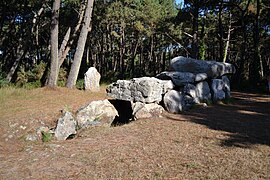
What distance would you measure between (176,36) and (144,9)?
182 inches

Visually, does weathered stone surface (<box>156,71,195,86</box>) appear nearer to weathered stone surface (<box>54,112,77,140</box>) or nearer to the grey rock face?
weathered stone surface (<box>54,112,77,140</box>)

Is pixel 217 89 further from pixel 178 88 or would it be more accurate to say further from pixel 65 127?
pixel 65 127

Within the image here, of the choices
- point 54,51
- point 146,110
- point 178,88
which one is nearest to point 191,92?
point 178,88

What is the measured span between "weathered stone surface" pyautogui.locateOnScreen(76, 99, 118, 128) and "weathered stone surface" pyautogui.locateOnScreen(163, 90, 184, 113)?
5.71 feet

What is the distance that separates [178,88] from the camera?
1102cm

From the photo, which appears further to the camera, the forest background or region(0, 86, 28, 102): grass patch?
the forest background

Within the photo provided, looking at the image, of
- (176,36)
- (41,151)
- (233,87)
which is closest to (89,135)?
(41,151)

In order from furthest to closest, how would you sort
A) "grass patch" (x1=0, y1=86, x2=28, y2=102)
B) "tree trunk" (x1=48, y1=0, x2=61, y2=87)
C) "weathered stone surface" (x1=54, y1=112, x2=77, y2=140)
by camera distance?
"tree trunk" (x1=48, y1=0, x2=61, y2=87), "grass patch" (x1=0, y1=86, x2=28, y2=102), "weathered stone surface" (x1=54, y1=112, x2=77, y2=140)

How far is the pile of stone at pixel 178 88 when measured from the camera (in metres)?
9.96

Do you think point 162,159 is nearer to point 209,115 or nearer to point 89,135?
point 89,135

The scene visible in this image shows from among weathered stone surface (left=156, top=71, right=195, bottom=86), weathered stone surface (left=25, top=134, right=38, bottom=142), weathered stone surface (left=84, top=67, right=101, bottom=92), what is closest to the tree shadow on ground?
weathered stone surface (left=156, top=71, right=195, bottom=86)

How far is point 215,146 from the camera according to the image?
250 inches

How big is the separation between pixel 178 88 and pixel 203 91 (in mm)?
1326

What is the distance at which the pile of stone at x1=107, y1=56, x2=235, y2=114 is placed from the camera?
9961mm
